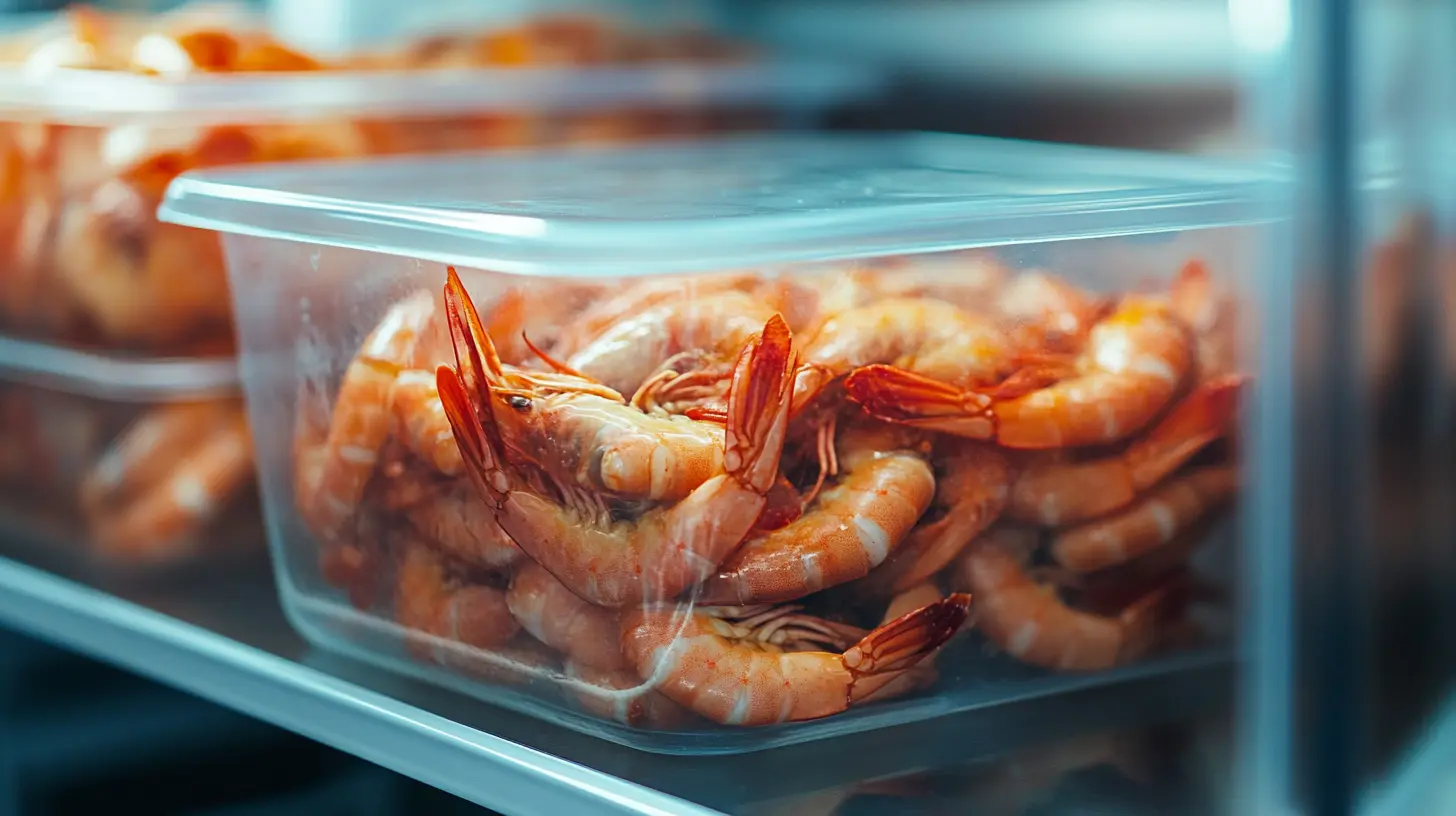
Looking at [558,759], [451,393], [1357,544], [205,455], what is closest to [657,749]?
[558,759]

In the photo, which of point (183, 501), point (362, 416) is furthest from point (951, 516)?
point (183, 501)

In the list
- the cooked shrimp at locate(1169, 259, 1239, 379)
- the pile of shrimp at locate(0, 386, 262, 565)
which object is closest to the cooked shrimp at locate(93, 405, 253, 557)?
the pile of shrimp at locate(0, 386, 262, 565)

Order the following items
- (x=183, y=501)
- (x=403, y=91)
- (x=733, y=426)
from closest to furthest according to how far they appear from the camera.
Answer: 1. (x=733, y=426)
2. (x=183, y=501)
3. (x=403, y=91)

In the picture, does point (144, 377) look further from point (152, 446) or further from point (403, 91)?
point (403, 91)

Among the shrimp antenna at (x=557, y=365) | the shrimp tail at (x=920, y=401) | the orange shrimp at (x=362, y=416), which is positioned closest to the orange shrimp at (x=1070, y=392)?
the shrimp tail at (x=920, y=401)

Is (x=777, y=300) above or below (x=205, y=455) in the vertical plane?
above

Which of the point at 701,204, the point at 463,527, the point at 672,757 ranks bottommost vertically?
the point at 672,757

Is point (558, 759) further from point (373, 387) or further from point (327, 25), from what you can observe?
point (327, 25)
